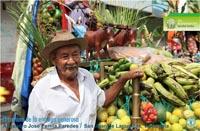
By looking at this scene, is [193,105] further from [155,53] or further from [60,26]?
[60,26]

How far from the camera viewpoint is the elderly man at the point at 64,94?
109 inches

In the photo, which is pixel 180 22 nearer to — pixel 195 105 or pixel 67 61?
pixel 195 105

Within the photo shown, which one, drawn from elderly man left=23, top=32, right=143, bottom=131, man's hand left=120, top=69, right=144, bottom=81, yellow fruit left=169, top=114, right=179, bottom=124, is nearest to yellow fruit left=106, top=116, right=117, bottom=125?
elderly man left=23, top=32, right=143, bottom=131

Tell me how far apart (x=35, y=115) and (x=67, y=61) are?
1.40 feet

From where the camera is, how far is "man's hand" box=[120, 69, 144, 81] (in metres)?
2.93

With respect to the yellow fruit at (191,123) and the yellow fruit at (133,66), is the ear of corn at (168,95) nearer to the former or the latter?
the yellow fruit at (191,123)

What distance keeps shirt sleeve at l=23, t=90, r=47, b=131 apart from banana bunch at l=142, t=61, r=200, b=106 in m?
0.78

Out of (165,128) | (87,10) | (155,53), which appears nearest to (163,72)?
(165,128)

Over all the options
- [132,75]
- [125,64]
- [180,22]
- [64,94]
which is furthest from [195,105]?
[180,22]

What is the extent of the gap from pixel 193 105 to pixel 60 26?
2.02m

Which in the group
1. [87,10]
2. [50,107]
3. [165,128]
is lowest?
[165,128]

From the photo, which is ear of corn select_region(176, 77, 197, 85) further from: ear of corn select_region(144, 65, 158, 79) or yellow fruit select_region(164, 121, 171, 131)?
yellow fruit select_region(164, 121, 171, 131)

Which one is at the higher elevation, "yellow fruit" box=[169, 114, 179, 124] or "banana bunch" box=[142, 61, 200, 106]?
"banana bunch" box=[142, 61, 200, 106]

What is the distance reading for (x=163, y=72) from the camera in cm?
309
